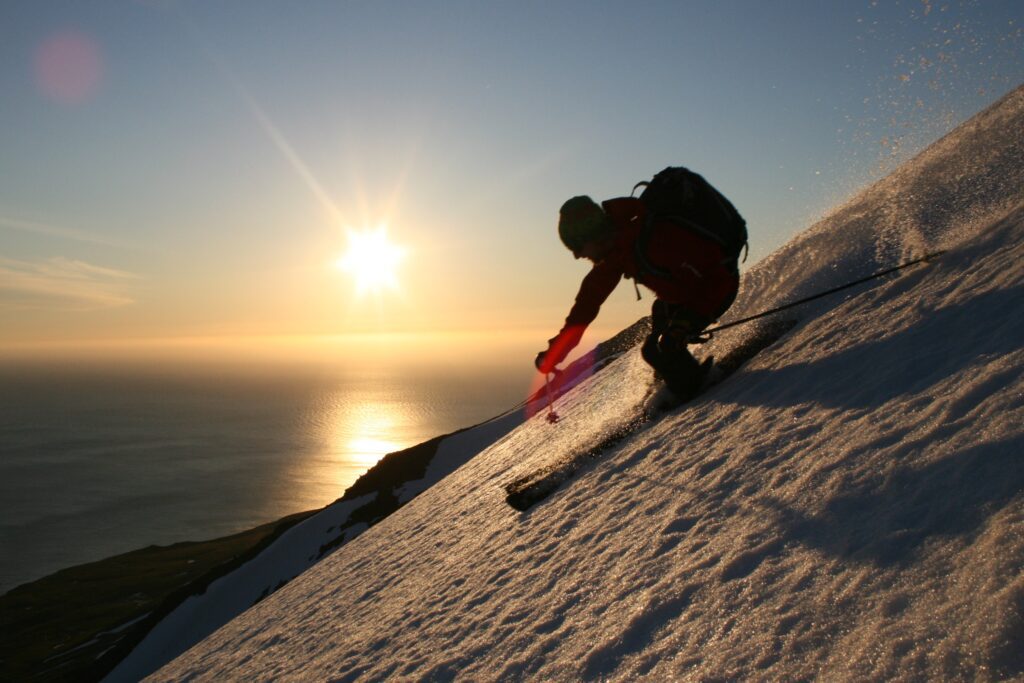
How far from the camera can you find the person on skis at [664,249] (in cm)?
647

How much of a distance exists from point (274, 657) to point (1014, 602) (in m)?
8.15

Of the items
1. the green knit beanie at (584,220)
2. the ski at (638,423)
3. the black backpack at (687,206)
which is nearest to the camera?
the black backpack at (687,206)

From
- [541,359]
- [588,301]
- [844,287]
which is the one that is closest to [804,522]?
[588,301]

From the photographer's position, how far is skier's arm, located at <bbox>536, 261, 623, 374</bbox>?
6836 mm

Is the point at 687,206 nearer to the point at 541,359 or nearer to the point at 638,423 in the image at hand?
the point at 541,359

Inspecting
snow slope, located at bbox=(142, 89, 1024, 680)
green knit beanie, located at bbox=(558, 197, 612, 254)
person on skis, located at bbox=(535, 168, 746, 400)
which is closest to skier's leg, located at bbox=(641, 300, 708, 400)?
person on skis, located at bbox=(535, 168, 746, 400)

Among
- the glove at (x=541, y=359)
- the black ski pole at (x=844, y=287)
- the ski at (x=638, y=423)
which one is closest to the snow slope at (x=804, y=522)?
the black ski pole at (x=844, y=287)

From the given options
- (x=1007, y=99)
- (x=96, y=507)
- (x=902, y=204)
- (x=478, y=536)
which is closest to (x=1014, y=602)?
(x=478, y=536)

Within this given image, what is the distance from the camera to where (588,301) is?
22.6 feet

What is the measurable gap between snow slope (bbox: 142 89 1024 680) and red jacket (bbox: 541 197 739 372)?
3.57 ft

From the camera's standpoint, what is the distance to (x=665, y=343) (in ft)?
23.8

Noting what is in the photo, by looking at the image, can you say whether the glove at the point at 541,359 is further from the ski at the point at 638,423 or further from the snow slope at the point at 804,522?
the ski at the point at 638,423

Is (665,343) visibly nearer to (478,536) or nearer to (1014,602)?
(478,536)

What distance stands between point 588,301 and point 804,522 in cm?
372
